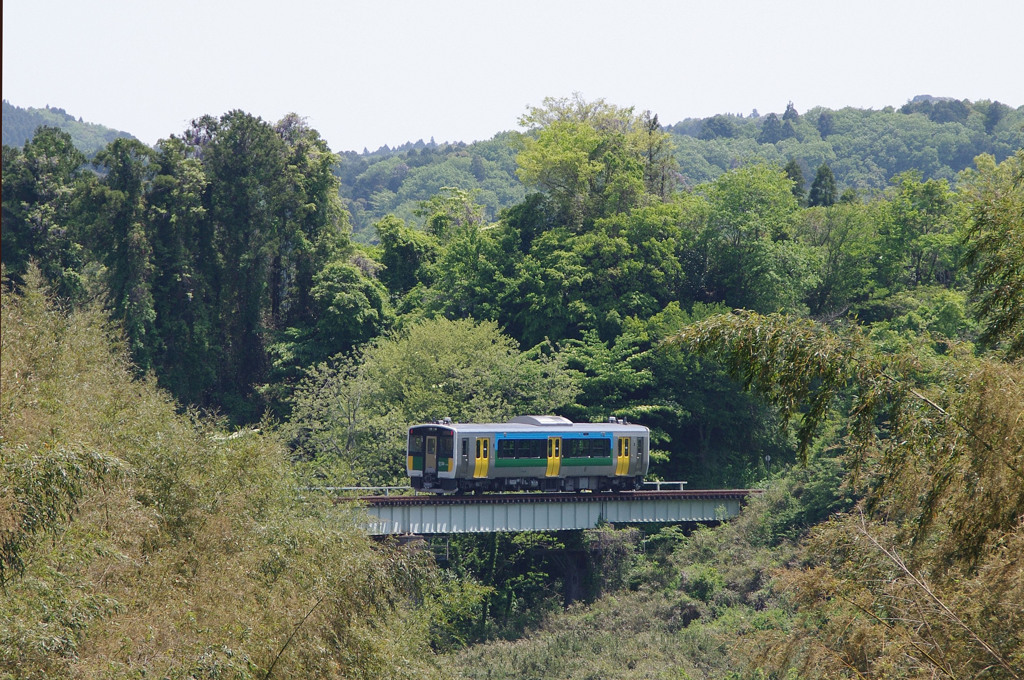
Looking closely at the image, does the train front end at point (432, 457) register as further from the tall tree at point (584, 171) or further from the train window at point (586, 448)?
the tall tree at point (584, 171)

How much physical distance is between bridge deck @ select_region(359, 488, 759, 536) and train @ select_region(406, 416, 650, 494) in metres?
0.56

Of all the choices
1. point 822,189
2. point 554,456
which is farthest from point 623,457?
point 822,189

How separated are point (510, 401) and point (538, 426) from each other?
8.10 m

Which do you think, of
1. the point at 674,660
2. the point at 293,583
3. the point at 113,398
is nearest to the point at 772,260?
→ the point at 674,660

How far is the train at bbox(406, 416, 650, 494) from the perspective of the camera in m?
37.2

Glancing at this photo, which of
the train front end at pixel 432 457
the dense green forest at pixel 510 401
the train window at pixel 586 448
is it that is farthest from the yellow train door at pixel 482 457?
the dense green forest at pixel 510 401

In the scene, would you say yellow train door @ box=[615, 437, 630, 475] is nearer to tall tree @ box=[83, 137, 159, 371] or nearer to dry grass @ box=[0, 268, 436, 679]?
dry grass @ box=[0, 268, 436, 679]

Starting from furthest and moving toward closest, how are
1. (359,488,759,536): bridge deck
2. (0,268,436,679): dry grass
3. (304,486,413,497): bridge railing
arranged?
(359,488,759,536): bridge deck
(304,486,413,497): bridge railing
(0,268,436,679): dry grass

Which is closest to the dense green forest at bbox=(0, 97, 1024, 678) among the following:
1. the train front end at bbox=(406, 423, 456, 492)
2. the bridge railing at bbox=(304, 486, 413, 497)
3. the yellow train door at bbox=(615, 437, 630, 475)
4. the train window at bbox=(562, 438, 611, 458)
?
the bridge railing at bbox=(304, 486, 413, 497)

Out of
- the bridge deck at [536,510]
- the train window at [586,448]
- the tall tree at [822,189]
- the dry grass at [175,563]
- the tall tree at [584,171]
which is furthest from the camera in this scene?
the tall tree at [822,189]

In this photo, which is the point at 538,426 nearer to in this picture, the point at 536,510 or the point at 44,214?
the point at 536,510

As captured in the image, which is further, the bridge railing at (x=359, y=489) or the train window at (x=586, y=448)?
the train window at (x=586, y=448)

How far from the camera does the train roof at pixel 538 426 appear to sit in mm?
37188

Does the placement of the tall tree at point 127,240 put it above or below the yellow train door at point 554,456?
above
